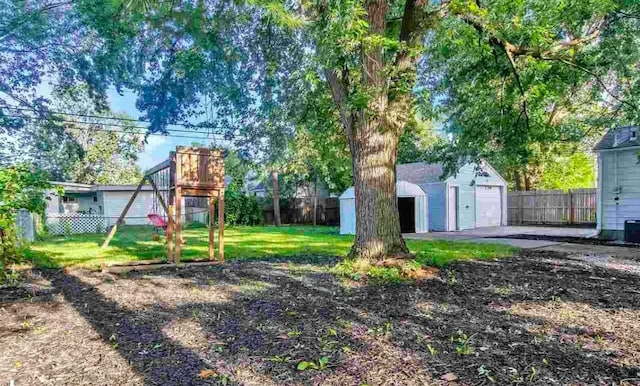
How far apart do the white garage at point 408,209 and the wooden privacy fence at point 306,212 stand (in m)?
6.71

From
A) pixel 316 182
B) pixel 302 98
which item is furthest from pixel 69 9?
pixel 316 182

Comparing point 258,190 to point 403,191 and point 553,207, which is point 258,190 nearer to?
point 403,191

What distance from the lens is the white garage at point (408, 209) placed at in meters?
13.5

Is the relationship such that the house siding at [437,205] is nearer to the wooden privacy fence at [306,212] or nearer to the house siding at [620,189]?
the house siding at [620,189]

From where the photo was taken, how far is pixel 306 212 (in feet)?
72.3

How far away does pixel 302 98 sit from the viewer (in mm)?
7887

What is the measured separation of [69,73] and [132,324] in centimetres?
1019

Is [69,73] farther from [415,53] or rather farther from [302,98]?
[415,53]

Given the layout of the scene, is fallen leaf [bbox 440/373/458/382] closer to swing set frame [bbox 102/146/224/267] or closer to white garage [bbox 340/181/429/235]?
swing set frame [bbox 102/146/224/267]

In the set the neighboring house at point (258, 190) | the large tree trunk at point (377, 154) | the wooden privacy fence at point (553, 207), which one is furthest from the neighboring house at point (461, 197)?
the neighboring house at point (258, 190)

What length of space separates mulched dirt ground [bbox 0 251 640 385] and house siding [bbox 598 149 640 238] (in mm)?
6892

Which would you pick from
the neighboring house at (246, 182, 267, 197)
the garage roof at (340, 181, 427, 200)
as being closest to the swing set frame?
the garage roof at (340, 181, 427, 200)

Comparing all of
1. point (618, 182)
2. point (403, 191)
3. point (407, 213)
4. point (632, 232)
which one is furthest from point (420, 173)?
point (632, 232)

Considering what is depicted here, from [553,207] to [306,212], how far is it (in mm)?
11811
